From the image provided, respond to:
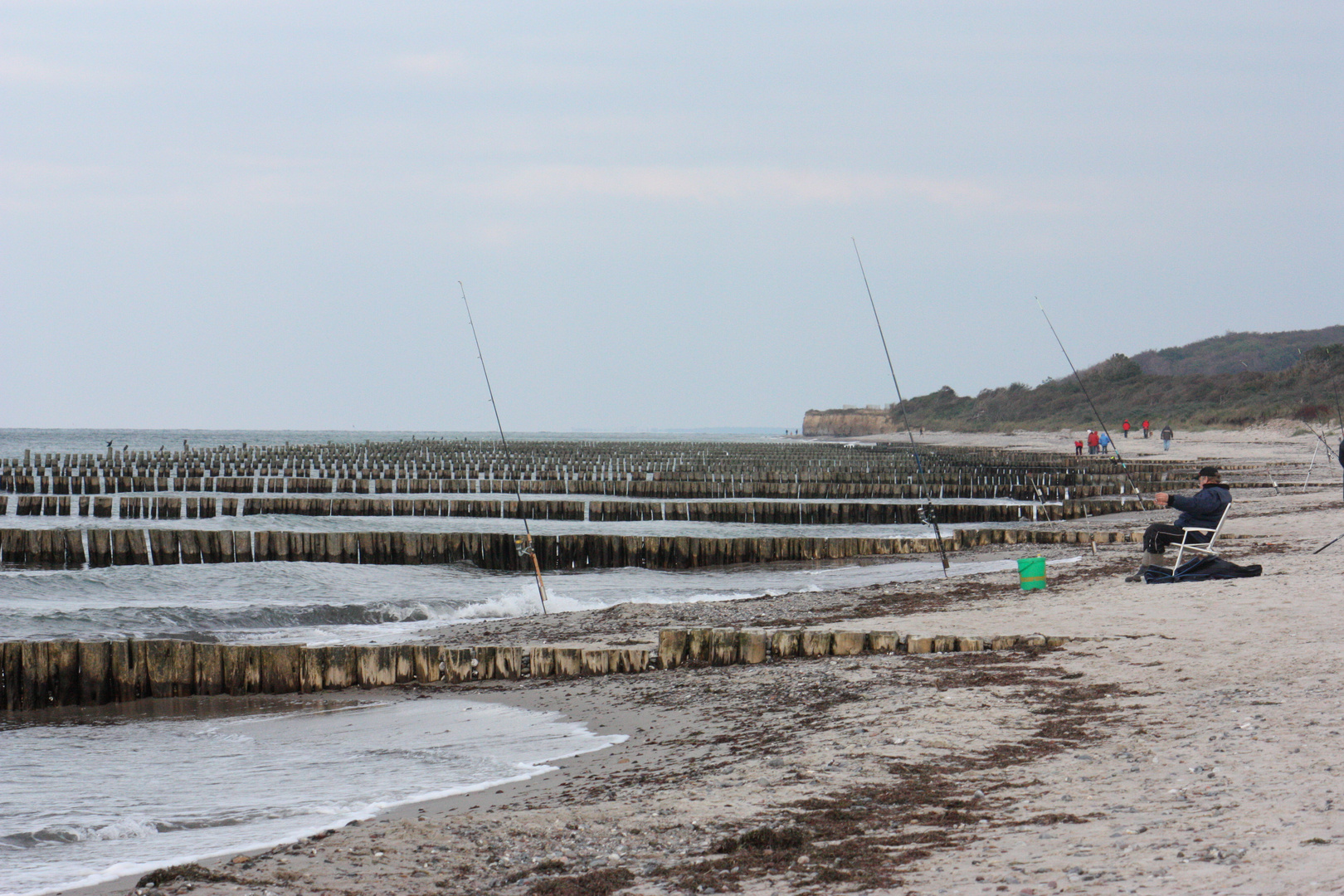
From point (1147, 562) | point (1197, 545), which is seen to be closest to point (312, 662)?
point (1147, 562)

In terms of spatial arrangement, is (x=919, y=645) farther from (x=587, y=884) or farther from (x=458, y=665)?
(x=587, y=884)

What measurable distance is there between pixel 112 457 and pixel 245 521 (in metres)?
33.1

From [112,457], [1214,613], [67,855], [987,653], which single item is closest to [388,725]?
[67,855]

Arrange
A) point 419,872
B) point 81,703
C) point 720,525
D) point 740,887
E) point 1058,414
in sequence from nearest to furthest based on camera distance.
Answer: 1. point 740,887
2. point 419,872
3. point 81,703
4. point 720,525
5. point 1058,414

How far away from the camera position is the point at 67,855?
212 inches

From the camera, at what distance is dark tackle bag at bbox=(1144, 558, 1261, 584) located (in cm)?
1060

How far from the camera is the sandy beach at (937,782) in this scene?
12.7ft

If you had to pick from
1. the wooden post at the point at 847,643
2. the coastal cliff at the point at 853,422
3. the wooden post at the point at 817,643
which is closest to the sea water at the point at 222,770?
the wooden post at the point at 817,643

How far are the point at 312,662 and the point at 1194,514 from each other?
28.8 ft

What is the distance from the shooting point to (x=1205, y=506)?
1087 centimetres

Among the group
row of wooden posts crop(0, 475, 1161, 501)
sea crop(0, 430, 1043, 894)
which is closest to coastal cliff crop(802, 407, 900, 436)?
row of wooden posts crop(0, 475, 1161, 501)

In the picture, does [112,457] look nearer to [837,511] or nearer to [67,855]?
[837,511]

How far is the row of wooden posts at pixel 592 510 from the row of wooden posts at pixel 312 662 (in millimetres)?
18776

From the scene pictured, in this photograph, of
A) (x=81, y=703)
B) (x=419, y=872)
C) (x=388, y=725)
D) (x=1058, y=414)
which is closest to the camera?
(x=419, y=872)
